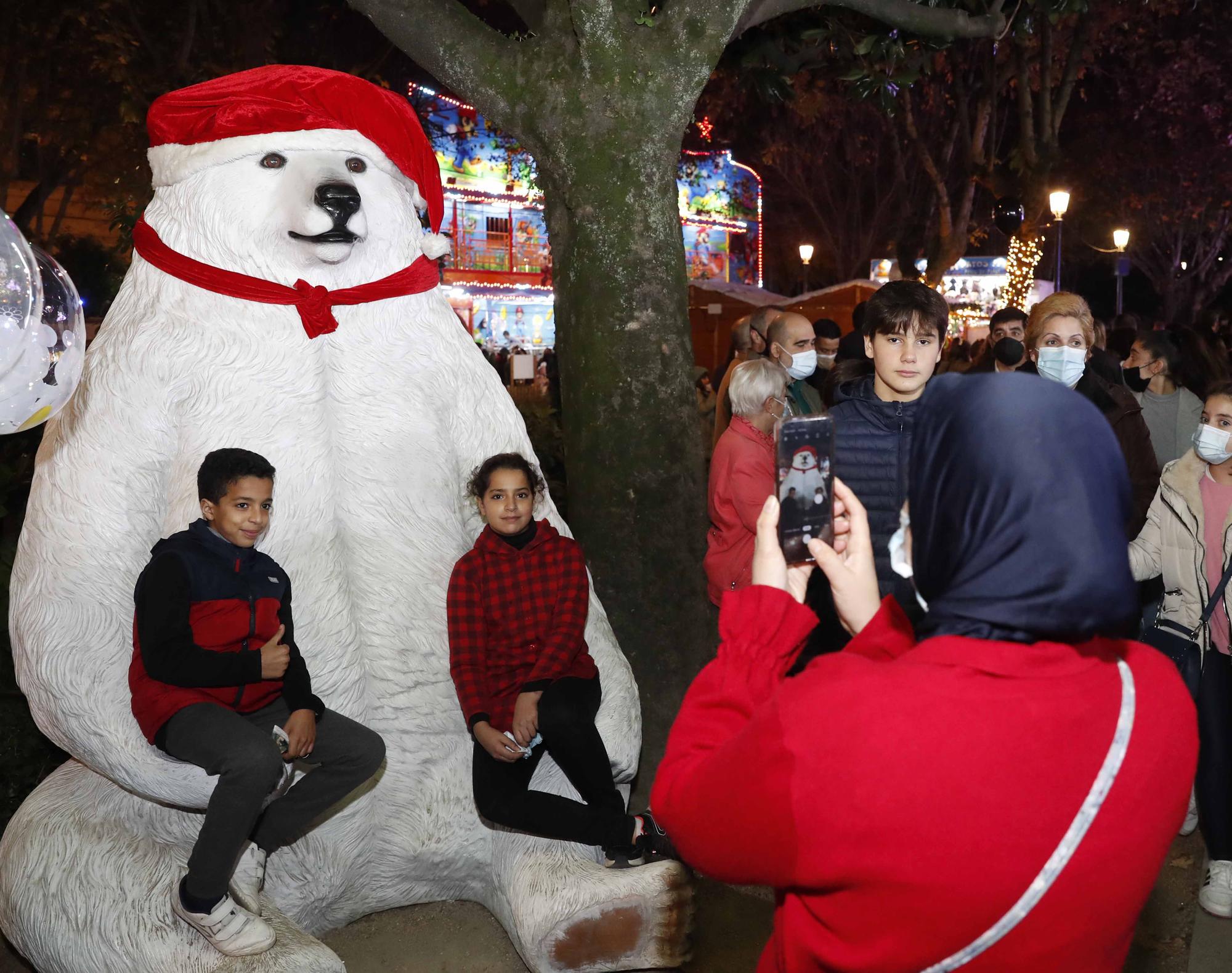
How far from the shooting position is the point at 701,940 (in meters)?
3.40

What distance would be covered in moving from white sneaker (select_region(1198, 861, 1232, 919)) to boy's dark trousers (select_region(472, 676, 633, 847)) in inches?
78.8

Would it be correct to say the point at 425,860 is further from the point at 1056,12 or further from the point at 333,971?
the point at 1056,12

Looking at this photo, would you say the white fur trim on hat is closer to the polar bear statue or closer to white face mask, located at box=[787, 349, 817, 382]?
the polar bear statue

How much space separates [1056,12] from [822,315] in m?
11.9

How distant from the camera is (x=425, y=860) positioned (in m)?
3.22

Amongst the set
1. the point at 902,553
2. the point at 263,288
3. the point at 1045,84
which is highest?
the point at 1045,84

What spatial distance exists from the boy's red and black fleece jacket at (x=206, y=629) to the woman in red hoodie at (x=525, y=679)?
472mm

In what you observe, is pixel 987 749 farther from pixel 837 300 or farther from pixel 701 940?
pixel 837 300

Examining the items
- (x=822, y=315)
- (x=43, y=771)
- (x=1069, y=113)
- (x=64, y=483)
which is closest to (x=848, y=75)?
(x=64, y=483)

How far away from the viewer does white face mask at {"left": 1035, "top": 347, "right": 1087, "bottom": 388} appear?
4000 mm

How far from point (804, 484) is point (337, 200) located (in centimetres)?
176

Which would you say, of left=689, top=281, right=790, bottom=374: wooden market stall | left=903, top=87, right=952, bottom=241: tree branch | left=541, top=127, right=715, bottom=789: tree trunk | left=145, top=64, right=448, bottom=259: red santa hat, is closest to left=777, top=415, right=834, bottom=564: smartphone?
left=145, top=64, right=448, bottom=259: red santa hat

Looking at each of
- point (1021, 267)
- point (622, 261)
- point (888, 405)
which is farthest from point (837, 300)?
point (888, 405)

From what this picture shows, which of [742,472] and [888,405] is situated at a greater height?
[888,405]
